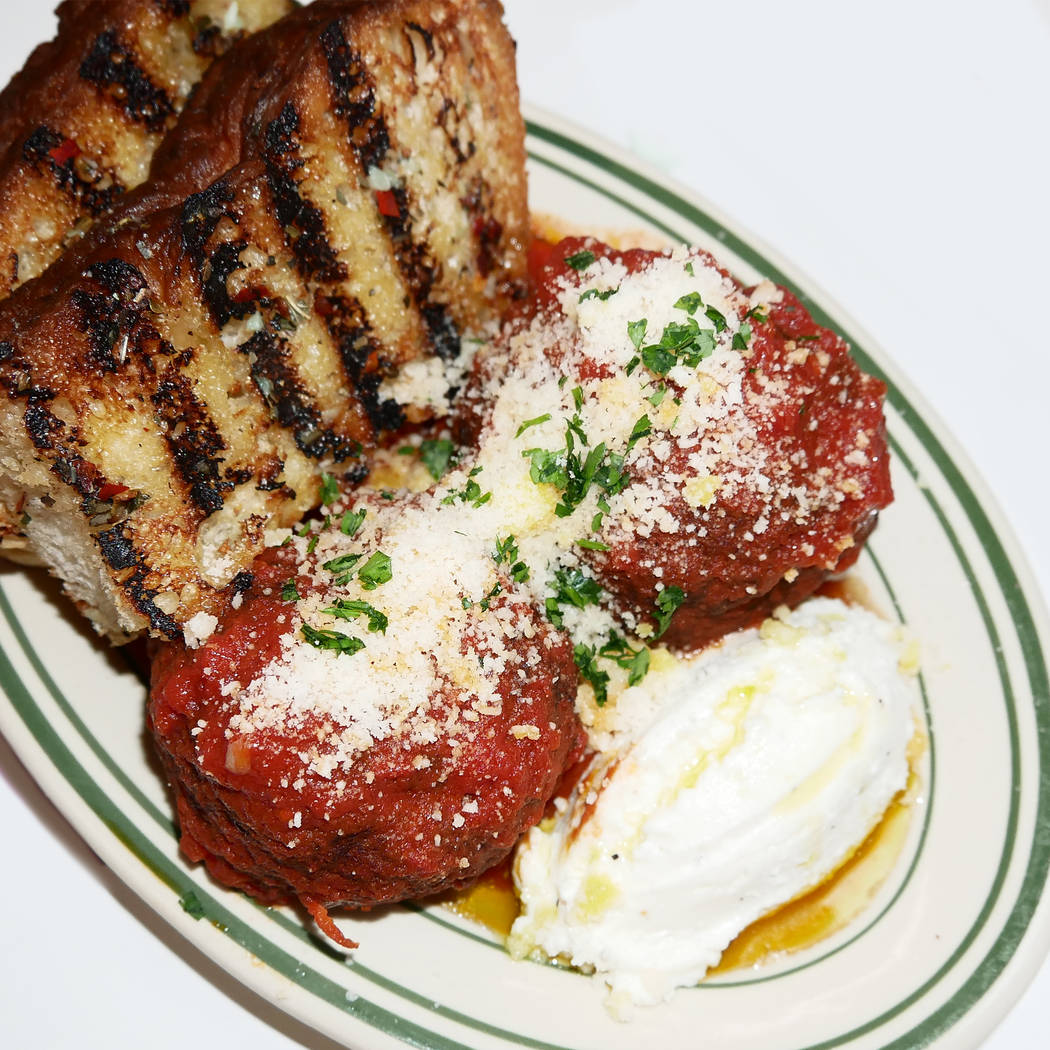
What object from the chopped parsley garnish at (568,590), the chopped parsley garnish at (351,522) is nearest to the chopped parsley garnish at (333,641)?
the chopped parsley garnish at (351,522)

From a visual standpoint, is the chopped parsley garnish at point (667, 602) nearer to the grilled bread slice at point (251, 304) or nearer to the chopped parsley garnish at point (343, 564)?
the chopped parsley garnish at point (343, 564)

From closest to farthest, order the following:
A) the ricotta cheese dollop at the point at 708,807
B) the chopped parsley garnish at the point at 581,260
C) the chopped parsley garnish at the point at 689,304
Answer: the chopped parsley garnish at the point at 689,304 → the ricotta cheese dollop at the point at 708,807 → the chopped parsley garnish at the point at 581,260

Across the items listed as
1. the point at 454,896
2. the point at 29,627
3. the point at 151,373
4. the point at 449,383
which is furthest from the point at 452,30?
the point at 454,896

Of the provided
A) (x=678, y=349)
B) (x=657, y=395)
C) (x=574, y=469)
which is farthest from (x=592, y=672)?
(x=678, y=349)

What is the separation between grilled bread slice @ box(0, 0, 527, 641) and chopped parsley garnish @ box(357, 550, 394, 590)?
1.42ft

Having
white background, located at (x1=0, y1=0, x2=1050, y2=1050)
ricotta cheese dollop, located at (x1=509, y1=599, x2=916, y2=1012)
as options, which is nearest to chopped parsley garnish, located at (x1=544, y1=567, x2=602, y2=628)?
ricotta cheese dollop, located at (x1=509, y1=599, x2=916, y2=1012)

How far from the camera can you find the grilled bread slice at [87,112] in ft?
10.4

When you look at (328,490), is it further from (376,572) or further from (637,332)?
(637,332)

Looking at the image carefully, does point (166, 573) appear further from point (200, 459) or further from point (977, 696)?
point (977, 696)

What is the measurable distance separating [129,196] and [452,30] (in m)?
1.23

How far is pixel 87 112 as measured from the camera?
3232mm

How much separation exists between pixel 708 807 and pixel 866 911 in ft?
2.51

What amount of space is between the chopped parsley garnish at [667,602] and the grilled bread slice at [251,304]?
3.72ft

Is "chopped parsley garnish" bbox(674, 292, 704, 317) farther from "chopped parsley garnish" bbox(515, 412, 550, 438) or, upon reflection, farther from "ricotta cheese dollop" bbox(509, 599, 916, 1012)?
"ricotta cheese dollop" bbox(509, 599, 916, 1012)
